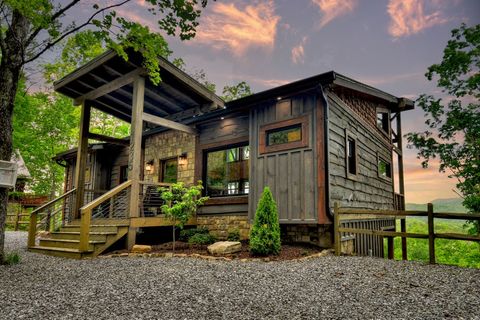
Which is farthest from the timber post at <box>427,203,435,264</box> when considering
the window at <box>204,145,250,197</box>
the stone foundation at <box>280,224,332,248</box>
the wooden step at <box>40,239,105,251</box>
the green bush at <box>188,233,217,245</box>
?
the wooden step at <box>40,239,105,251</box>

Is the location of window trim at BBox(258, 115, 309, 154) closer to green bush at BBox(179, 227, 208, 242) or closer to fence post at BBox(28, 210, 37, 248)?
green bush at BBox(179, 227, 208, 242)

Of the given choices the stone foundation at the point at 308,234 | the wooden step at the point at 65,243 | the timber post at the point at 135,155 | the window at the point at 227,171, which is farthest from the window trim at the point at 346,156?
the wooden step at the point at 65,243

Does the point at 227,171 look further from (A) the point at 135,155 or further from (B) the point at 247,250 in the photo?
(A) the point at 135,155

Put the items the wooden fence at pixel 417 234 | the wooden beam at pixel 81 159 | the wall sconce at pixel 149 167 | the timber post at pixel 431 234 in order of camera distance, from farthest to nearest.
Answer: the wall sconce at pixel 149 167 < the wooden beam at pixel 81 159 < the timber post at pixel 431 234 < the wooden fence at pixel 417 234

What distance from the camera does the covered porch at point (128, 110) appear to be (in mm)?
7113

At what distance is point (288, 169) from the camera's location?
757cm

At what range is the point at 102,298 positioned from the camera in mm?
3607

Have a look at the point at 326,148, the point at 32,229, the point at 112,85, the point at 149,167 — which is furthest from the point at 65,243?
the point at 326,148

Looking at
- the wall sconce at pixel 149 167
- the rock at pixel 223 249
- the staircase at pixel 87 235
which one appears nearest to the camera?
the staircase at pixel 87 235

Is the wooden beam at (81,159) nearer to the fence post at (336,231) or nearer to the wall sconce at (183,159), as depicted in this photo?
the wall sconce at (183,159)

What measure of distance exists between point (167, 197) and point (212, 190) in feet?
9.04

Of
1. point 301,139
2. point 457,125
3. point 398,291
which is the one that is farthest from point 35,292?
point 457,125

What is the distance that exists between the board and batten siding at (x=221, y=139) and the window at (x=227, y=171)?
223 mm

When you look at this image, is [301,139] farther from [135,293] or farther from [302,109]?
[135,293]
